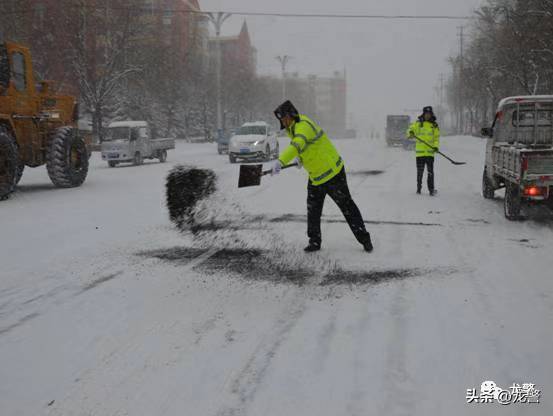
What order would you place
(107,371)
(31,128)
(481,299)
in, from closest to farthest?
(107,371)
(481,299)
(31,128)

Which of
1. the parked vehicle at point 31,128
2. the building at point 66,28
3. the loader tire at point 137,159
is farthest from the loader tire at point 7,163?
the building at point 66,28

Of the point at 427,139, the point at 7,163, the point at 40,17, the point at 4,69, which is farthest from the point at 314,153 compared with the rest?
the point at 40,17

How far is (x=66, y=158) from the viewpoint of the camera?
541 inches

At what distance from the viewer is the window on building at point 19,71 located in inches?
484

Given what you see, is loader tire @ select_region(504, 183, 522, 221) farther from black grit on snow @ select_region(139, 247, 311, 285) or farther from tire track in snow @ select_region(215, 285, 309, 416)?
tire track in snow @ select_region(215, 285, 309, 416)

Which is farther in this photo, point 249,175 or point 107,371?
point 249,175

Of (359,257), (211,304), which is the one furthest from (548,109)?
(211,304)

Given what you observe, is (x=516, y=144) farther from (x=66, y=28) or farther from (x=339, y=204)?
(x=66, y=28)

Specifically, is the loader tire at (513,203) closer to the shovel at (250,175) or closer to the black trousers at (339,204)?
the black trousers at (339,204)

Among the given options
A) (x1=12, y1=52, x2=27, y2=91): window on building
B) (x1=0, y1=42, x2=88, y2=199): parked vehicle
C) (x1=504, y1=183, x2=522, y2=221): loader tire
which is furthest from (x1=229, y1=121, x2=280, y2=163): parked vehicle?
(x1=504, y1=183, x2=522, y2=221): loader tire

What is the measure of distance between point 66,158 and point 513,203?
9.93 meters

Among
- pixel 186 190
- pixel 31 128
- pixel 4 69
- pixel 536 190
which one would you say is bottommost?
pixel 186 190

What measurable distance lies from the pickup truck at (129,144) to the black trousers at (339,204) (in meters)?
17.0

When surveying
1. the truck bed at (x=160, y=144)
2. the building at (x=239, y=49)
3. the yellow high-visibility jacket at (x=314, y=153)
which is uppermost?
the building at (x=239, y=49)
